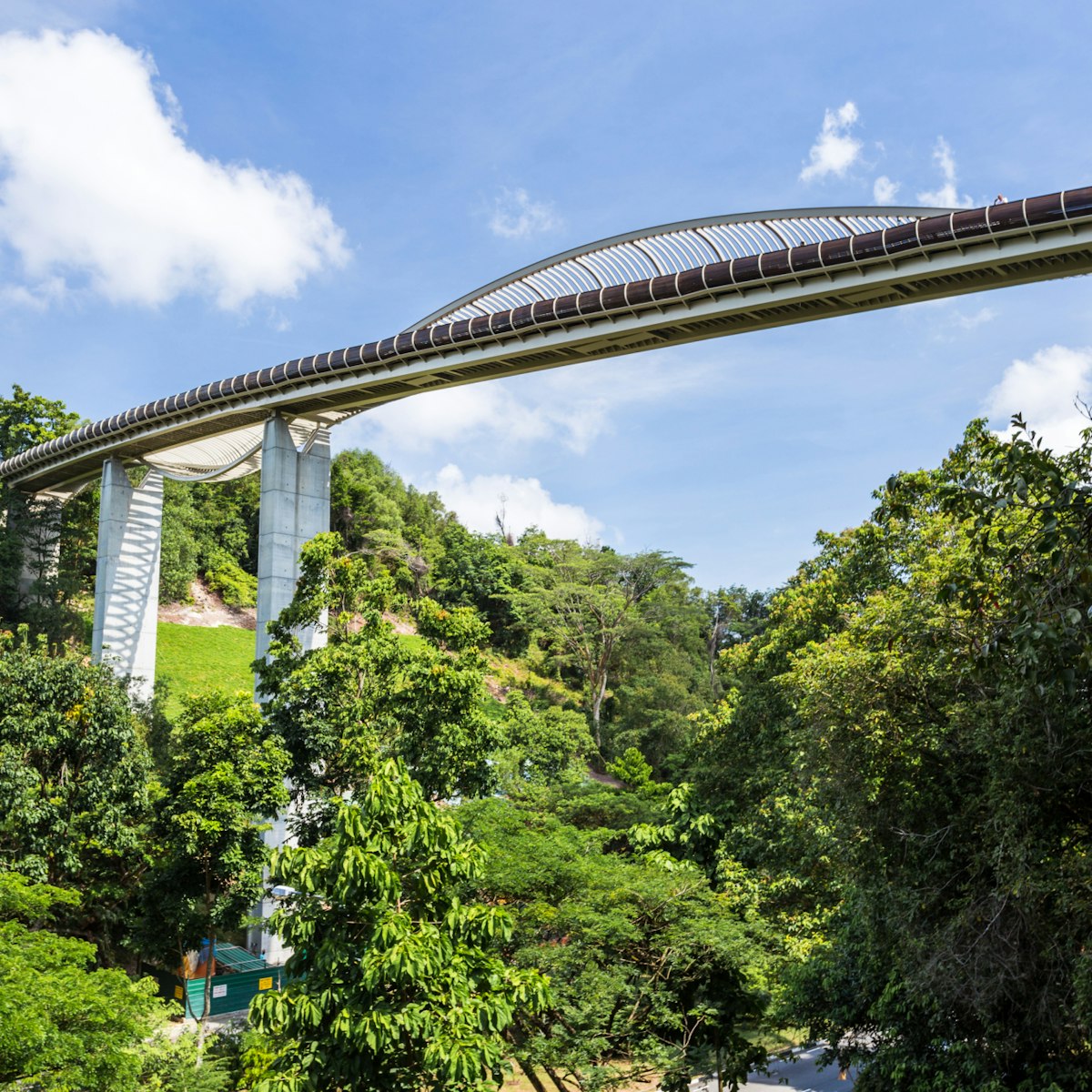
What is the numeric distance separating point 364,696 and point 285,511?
7445 mm

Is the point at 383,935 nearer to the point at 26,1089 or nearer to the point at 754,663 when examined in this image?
the point at 26,1089

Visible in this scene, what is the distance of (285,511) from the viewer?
22.4 m

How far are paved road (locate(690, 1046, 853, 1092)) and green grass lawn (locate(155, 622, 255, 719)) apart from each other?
19.7 m

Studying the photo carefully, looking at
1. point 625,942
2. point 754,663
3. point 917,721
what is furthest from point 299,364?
point 917,721

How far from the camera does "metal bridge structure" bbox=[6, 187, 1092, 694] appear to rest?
49.9 feet

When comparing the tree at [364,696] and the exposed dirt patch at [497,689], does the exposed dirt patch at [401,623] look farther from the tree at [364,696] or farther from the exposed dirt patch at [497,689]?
the tree at [364,696]

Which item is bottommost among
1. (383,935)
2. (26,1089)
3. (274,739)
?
(26,1089)

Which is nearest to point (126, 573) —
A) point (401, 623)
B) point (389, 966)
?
point (401, 623)

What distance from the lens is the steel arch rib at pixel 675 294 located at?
1490cm

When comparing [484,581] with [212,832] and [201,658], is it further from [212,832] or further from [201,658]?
[212,832]

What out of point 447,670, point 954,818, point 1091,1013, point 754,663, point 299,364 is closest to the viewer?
point 1091,1013

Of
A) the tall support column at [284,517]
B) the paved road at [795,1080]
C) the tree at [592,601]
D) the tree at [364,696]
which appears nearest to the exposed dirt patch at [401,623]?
the tree at [592,601]

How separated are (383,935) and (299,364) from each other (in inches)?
673

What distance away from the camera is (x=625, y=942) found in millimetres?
12320
